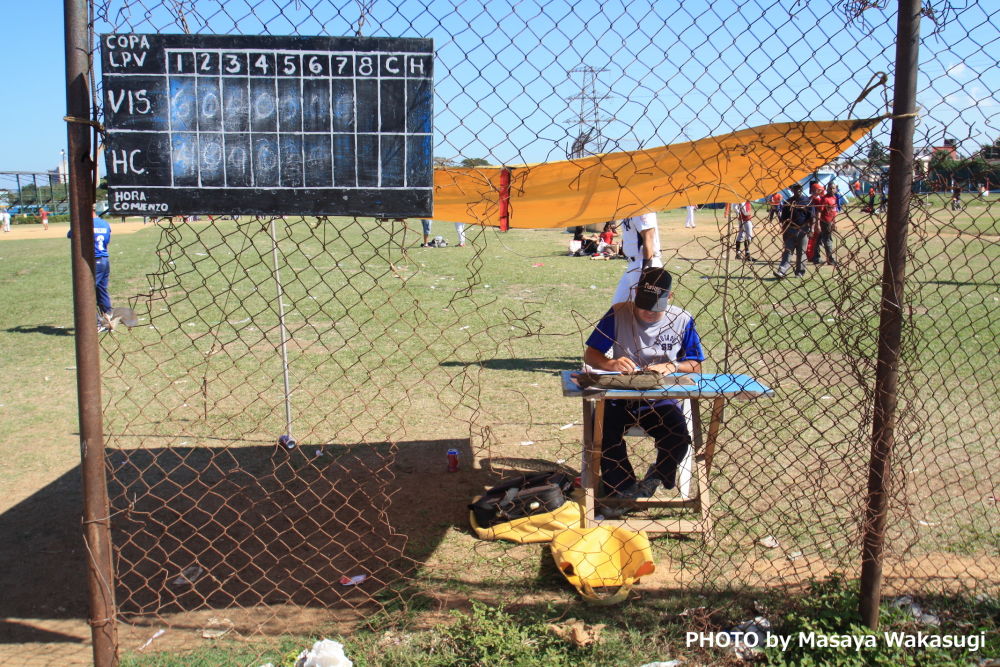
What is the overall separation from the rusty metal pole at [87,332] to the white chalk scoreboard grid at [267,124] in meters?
0.10

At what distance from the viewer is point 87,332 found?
2689 millimetres

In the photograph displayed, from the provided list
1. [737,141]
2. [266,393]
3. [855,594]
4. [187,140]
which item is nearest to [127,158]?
[187,140]

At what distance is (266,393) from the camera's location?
6883 mm

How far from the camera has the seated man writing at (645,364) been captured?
4418mm

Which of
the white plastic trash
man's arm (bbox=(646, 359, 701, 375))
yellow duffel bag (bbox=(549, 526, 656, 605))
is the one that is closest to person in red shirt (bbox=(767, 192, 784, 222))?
man's arm (bbox=(646, 359, 701, 375))

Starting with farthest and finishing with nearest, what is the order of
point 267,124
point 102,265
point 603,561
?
1. point 102,265
2. point 603,561
3. point 267,124

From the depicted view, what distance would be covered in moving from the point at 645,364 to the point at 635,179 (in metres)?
1.56

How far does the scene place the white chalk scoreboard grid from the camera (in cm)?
260

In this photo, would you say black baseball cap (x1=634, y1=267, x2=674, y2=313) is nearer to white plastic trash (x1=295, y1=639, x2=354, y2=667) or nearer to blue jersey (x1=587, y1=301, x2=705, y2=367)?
blue jersey (x1=587, y1=301, x2=705, y2=367)

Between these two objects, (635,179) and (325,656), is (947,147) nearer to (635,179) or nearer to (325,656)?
(635,179)

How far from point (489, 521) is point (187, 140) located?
8.35ft

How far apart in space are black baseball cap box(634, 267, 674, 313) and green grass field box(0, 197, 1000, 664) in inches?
7.5

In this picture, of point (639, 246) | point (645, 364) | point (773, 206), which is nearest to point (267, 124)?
point (773, 206)

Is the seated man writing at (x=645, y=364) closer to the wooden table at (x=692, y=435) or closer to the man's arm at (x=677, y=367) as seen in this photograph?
the man's arm at (x=677, y=367)
